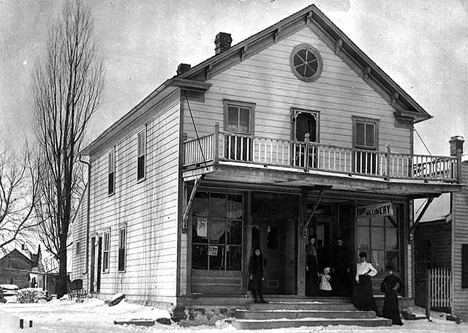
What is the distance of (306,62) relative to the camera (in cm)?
2308

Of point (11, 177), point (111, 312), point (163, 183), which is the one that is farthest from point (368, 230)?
point (11, 177)

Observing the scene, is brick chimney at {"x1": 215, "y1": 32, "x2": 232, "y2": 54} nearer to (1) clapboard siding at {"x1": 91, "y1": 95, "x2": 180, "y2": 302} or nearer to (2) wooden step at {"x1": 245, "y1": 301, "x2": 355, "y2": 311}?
(1) clapboard siding at {"x1": 91, "y1": 95, "x2": 180, "y2": 302}

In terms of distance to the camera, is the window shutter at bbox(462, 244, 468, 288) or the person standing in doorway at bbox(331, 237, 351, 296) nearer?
the person standing in doorway at bbox(331, 237, 351, 296)

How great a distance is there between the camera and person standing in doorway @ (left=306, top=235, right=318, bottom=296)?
2262 centimetres

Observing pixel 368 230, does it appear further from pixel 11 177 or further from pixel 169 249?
pixel 11 177

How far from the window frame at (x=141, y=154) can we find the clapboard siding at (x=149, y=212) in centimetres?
23

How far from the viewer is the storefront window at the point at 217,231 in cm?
2103

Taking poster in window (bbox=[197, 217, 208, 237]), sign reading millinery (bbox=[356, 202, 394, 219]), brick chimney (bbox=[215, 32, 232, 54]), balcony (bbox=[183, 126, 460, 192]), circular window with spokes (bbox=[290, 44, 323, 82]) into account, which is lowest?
poster in window (bbox=[197, 217, 208, 237])

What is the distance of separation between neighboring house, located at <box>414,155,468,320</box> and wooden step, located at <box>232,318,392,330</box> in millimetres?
4914

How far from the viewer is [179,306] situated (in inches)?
→ 790

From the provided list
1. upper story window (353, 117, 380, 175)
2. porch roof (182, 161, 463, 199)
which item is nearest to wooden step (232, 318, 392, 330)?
porch roof (182, 161, 463, 199)

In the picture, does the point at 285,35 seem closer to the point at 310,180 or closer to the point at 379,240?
the point at 310,180

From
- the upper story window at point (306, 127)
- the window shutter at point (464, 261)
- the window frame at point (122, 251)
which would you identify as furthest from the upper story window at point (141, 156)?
the window shutter at point (464, 261)

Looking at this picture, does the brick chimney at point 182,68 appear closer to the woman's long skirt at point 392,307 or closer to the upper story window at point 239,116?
the upper story window at point 239,116
